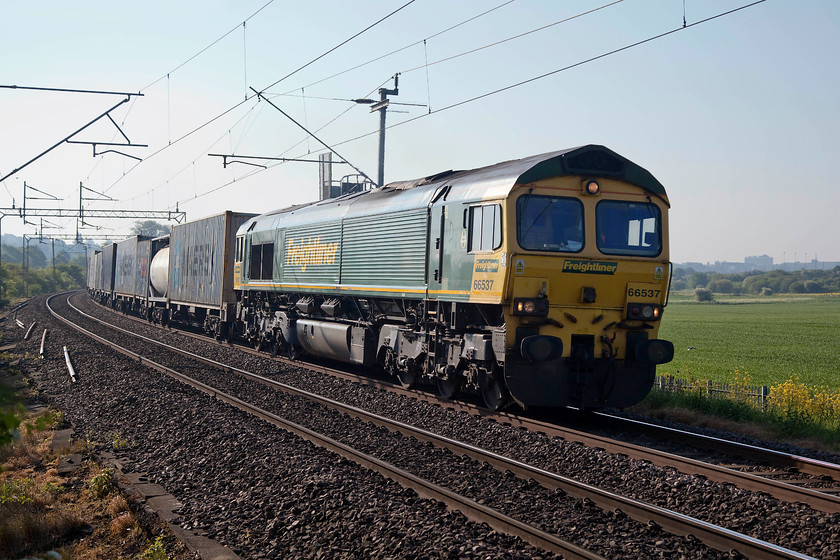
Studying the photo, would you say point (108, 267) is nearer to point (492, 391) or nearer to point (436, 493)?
point (492, 391)

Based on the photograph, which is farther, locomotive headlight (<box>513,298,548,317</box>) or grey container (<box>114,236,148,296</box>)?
grey container (<box>114,236,148,296</box>)

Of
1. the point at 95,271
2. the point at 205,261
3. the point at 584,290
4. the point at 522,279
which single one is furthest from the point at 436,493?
the point at 95,271

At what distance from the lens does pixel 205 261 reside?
2694 centimetres

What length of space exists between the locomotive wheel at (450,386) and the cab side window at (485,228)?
2.37 m

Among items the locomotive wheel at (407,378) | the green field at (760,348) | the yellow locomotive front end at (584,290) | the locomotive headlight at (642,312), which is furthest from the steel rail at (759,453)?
the green field at (760,348)

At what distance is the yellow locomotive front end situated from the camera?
10.8m

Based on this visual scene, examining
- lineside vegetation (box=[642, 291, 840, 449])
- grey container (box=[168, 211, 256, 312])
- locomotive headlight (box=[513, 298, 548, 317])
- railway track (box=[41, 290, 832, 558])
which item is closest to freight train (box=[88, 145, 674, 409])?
locomotive headlight (box=[513, 298, 548, 317])

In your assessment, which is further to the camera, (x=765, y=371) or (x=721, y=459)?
(x=765, y=371)

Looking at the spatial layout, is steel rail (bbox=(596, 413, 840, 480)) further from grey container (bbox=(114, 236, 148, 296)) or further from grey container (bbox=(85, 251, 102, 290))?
grey container (bbox=(85, 251, 102, 290))

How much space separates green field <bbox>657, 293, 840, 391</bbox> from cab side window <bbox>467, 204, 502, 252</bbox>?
7.99m

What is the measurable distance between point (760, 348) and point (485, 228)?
103ft

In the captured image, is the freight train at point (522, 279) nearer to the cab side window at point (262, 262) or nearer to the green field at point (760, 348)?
the cab side window at point (262, 262)

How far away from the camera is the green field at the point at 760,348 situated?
958 inches

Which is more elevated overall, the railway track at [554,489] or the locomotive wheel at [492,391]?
the locomotive wheel at [492,391]
